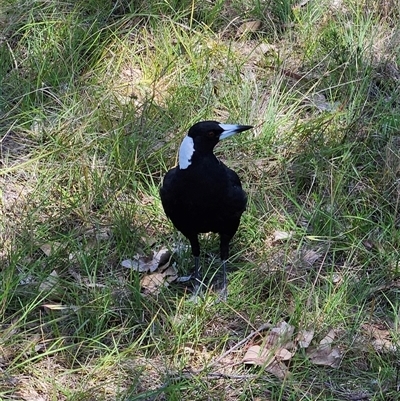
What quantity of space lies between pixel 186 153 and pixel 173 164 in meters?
0.89

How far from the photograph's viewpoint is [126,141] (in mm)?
4848

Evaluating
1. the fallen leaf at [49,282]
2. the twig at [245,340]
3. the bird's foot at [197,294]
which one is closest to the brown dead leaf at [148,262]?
the bird's foot at [197,294]

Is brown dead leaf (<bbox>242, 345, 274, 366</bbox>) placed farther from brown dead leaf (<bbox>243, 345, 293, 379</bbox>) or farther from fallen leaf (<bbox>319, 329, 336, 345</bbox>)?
fallen leaf (<bbox>319, 329, 336, 345</bbox>)

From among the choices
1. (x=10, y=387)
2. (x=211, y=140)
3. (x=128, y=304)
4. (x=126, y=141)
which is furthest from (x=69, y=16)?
(x=10, y=387)

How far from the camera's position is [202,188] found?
12.9ft

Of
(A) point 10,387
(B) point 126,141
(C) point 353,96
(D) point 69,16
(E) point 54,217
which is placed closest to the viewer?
(A) point 10,387

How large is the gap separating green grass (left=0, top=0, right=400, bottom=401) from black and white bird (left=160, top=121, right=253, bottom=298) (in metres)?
0.35

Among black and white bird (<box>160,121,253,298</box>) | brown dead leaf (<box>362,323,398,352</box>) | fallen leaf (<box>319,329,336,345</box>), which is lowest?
brown dead leaf (<box>362,323,398,352</box>)

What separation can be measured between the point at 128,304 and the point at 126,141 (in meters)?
1.23

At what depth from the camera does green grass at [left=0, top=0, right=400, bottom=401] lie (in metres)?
3.68

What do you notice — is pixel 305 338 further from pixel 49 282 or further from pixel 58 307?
pixel 49 282

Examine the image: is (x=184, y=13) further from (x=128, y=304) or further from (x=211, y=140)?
(x=128, y=304)

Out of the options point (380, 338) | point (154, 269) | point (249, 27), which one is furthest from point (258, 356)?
point (249, 27)

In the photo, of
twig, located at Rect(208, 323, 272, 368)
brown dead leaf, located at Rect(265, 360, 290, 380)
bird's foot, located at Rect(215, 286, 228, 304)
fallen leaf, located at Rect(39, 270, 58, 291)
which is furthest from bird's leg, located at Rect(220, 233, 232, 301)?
fallen leaf, located at Rect(39, 270, 58, 291)
